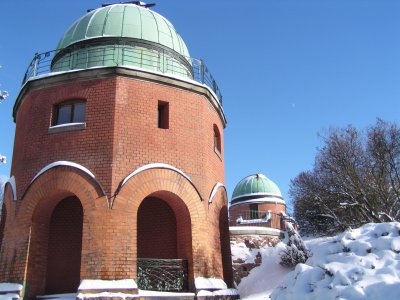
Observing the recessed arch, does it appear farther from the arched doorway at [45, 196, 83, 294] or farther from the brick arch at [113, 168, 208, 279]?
the arched doorway at [45, 196, 83, 294]

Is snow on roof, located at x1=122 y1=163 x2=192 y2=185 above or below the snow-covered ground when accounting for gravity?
above

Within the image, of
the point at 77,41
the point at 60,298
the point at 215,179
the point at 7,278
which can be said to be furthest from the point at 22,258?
the point at 77,41

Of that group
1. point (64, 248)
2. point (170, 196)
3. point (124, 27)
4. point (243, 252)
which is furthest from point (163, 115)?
point (243, 252)

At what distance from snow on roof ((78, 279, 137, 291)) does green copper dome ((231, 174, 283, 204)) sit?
18904 mm

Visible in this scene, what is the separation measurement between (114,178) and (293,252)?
7970mm

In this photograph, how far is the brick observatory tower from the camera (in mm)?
10641

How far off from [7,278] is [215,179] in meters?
5.92

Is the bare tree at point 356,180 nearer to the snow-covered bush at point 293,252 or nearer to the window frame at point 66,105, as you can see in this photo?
the snow-covered bush at point 293,252

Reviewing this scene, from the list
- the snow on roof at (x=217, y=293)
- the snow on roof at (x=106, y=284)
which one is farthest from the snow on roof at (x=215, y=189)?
the snow on roof at (x=106, y=284)

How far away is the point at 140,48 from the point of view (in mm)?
12938

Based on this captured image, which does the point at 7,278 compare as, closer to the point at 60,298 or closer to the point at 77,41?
the point at 60,298

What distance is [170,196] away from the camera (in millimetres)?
11469

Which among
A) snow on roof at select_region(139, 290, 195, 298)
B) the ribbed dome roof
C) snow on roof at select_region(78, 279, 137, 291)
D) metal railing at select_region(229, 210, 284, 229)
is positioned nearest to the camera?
snow on roof at select_region(78, 279, 137, 291)

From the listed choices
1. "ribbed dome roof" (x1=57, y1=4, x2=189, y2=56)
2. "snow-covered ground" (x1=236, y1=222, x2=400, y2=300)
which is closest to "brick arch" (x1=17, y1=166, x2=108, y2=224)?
"ribbed dome roof" (x1=57, y1=4, x2=189, y2=56)
